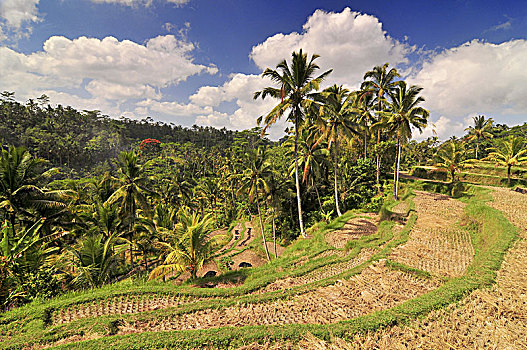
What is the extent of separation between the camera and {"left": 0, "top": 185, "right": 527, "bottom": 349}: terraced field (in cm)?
535

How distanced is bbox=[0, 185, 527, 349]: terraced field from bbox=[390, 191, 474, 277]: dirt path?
5 cm

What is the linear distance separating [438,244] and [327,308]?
8.56 metres

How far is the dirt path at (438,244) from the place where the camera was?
923cm

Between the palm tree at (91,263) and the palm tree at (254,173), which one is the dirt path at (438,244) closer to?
the palm tree at (254,173)

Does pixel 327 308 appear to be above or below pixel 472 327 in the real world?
below

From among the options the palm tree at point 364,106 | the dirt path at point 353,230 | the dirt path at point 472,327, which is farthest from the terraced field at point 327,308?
the palm tree at point 364,106

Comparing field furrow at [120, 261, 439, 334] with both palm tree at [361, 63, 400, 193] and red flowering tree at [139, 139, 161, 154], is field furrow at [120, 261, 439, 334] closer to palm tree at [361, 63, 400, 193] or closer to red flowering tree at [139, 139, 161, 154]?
palm tree at [361, 63, 400, 193]

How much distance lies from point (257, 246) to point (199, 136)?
111 meters

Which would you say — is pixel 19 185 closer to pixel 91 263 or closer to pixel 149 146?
pixel 91 263

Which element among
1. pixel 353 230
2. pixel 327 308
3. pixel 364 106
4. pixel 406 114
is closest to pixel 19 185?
pixel 327 308

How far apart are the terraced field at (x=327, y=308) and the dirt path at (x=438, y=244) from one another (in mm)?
54

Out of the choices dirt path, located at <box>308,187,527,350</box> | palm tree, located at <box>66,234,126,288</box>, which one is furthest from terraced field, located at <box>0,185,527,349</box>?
palm tree, located at <box>66,234,126,288</box>

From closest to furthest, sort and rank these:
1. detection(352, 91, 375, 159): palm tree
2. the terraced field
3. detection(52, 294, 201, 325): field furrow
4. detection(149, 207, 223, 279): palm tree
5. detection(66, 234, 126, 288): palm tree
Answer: the terraced field
detection(52, 294, 201, 325): field furrow
detection(66, 234, 126, 288): palm tree
detection(149, 207, 223, 279): palm tree
detection(352, 91, 375, 159): palm tree

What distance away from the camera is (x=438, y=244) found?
11.3m
